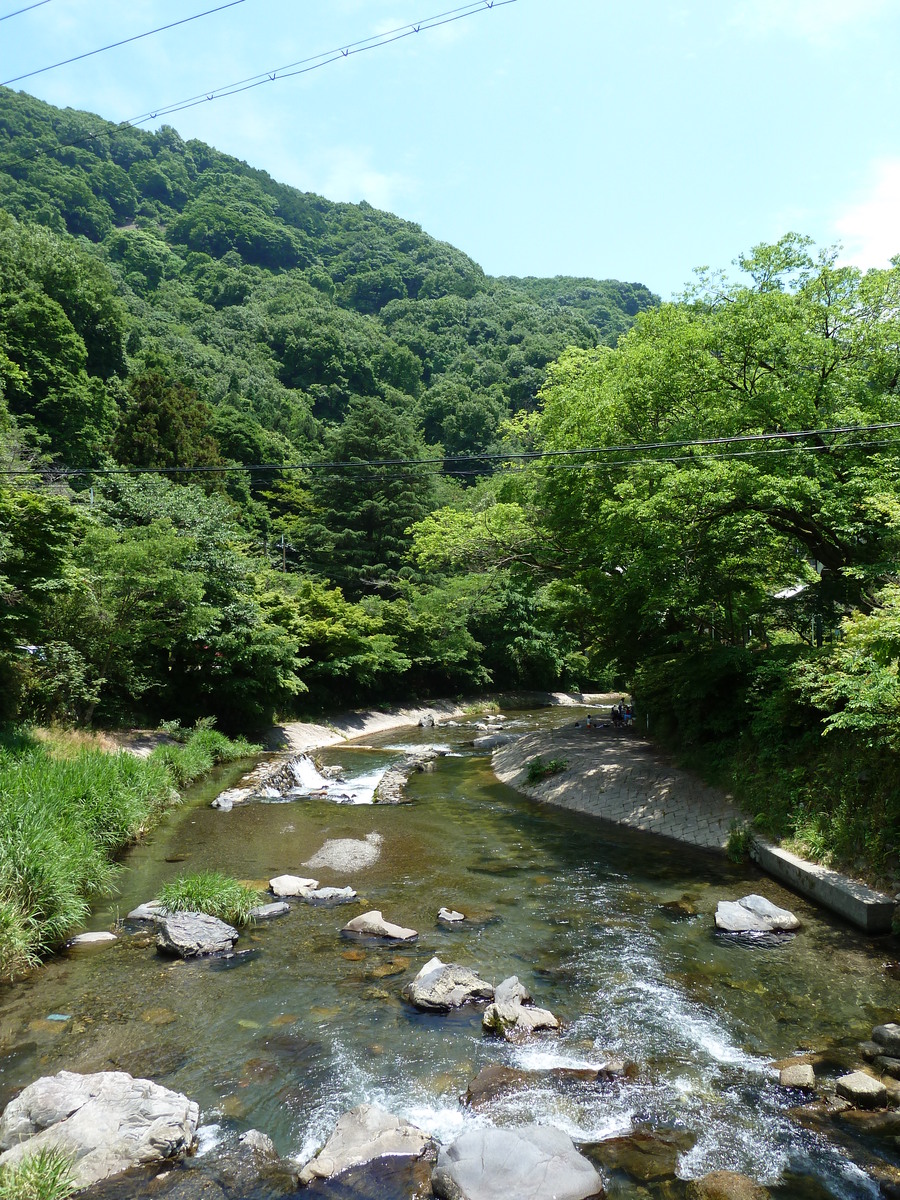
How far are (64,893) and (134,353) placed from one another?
210 ft

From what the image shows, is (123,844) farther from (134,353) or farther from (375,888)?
(134,353)

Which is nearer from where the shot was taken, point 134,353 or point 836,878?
point 836,878

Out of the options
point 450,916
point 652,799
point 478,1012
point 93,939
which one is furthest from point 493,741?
point 478,1012

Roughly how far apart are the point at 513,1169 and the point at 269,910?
6.39 m

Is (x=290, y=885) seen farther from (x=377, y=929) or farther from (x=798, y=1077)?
(x=798, y=1077)

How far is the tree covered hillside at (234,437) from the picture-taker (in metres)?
21.7

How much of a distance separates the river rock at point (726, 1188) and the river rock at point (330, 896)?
22.6ft

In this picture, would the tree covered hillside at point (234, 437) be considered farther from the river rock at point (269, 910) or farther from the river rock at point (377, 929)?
the river rock at point (377, 929)

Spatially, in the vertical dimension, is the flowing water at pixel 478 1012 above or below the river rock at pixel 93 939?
above

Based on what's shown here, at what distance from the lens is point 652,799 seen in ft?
56.0

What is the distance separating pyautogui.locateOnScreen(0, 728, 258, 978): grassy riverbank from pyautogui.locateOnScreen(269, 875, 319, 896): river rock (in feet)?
8.22

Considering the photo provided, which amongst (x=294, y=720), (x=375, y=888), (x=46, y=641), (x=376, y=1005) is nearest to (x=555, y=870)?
(x=375, y=888)

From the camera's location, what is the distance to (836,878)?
10875 mm

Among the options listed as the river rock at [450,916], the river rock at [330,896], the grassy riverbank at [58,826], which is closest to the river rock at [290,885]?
the river rock at [330,896]
